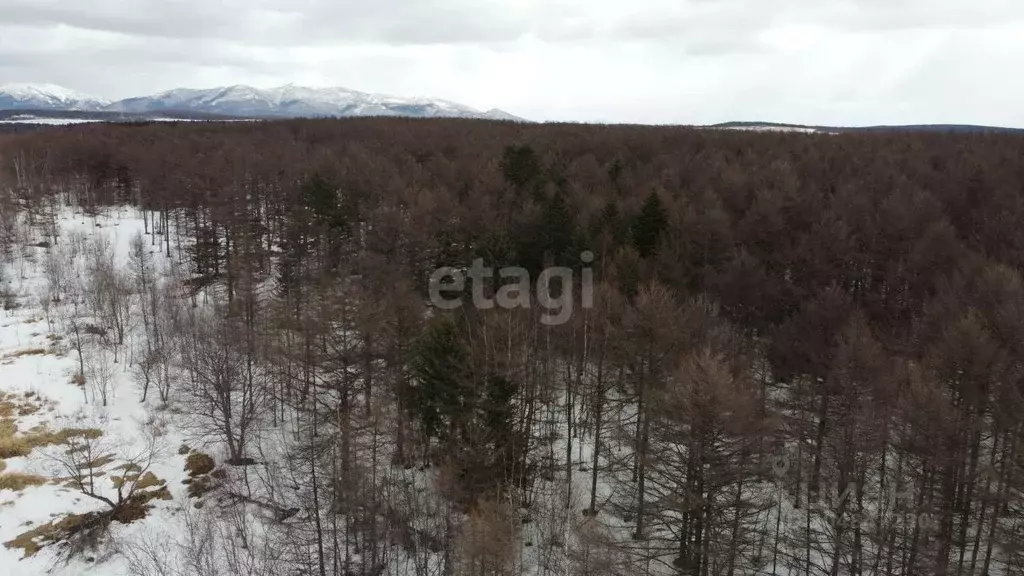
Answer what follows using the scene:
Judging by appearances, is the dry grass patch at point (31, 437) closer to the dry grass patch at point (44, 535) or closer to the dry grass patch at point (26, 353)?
the dry grass patch at point (44, 535)

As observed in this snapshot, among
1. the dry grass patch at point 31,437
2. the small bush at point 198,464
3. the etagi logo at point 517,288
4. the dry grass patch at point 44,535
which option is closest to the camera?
the dry grass patch at point 44,535

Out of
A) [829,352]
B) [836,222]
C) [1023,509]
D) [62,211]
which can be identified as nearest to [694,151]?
[836,222]

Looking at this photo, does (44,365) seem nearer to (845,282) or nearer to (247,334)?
(247,334)

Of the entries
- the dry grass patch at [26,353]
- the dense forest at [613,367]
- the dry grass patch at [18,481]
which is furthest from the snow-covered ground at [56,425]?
the dense forest at [613,367]

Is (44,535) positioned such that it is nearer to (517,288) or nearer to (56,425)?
(56,425)

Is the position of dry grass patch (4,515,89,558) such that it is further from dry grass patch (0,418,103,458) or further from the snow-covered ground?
dry grass patch (0,418,103,458)

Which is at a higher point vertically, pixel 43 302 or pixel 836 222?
pixel 836 222

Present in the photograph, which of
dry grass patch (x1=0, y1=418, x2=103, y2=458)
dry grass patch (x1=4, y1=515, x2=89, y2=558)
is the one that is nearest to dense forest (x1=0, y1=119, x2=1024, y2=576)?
dry grass patch (x1=0, y1=418, x2=103, y2=458)
